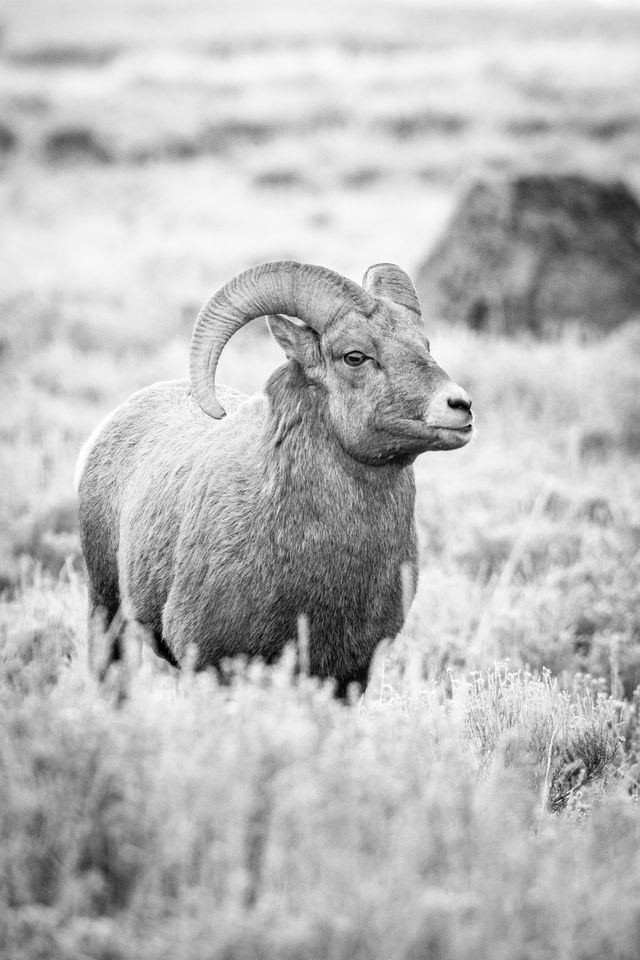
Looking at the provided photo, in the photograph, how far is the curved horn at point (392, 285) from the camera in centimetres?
427

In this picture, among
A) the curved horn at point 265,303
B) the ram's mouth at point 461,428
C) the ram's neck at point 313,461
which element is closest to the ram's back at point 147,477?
the ram's neck at point 313,461

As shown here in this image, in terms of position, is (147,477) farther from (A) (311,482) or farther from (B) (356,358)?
(B) (356,358)

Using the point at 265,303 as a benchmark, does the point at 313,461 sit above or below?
below

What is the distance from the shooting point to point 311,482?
13.1 feet

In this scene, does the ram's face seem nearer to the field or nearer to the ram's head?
the ram's head

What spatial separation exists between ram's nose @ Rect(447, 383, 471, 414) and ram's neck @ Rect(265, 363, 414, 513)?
447mm

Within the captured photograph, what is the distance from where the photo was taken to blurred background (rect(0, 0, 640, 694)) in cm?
654

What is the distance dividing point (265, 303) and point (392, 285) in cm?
62

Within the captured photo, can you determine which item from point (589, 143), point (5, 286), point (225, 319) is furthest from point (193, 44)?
point (225, 319)

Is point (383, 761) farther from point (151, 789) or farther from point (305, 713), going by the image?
point (151, 789)

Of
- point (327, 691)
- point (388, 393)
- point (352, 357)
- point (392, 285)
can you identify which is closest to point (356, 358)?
point (352, 357)

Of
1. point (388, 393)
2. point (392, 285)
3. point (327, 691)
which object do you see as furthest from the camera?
point (392, 285)

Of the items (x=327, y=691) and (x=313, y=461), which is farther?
(x=313, y=461)

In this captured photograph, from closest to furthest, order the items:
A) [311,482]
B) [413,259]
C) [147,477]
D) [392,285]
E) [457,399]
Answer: [457,399]
[311,482]
[392,285]
[147,477]
[413,259]
